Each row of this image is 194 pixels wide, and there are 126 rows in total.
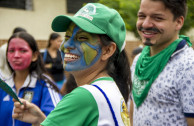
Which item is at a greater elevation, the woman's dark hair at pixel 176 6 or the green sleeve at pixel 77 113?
the woman's dark hair at pixel 176 6

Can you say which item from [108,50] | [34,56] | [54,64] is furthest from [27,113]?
[54,64]

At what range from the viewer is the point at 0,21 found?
8.75 m

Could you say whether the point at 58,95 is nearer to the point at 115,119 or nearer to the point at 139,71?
the point at 139,71

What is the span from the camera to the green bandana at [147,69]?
2.12 meters

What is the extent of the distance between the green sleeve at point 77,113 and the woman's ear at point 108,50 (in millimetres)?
354

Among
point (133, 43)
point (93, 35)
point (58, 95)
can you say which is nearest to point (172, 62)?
point (93, 35)

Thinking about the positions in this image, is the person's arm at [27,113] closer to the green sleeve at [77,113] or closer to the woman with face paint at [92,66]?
the woman with face paint at [92,66]

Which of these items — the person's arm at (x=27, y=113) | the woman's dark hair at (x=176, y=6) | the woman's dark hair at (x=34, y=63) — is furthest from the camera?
the woman's dark hair at (x=34, y=63)

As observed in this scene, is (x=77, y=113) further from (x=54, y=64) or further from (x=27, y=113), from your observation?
(x=54, y=64)

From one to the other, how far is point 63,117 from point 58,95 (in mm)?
1373

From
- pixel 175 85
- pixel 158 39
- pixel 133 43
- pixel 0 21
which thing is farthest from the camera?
pixel 133 43

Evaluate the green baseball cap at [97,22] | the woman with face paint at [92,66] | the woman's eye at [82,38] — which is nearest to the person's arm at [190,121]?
the woman with face paint at [92,66]

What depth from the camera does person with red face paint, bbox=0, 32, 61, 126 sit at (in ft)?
8.22

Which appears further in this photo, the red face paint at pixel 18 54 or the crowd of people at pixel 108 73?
the red face paint at pixel 18 54
